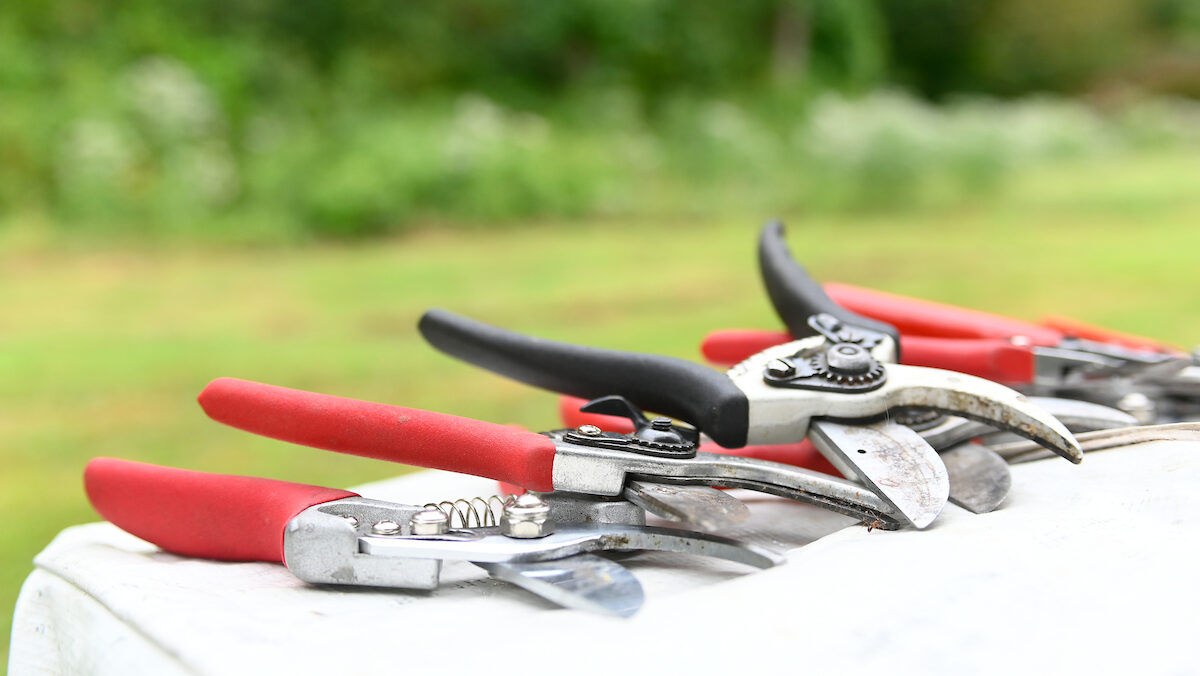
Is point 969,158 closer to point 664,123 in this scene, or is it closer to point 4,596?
point 664,123

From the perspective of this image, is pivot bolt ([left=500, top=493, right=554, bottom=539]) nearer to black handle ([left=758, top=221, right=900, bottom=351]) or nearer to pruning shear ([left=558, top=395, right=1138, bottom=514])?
pruning shear ([left=558, top=395, right=1138, bottom=514])

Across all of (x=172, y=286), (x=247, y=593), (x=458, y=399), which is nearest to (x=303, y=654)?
(x=247, y=593)

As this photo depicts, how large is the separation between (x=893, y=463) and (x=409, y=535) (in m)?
0.20

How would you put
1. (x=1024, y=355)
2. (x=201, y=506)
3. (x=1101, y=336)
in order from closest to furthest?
(x=201, y=506)
(x=1024, y=355)
(x=1101, y=336)

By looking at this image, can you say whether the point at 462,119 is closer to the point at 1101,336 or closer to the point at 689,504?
the point at 1101,336

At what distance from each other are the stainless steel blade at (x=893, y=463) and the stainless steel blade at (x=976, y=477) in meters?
0.03

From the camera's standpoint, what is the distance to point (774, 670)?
0.97 ft

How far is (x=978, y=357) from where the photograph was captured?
21.9 inches

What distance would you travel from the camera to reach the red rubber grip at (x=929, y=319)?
61 centimetres

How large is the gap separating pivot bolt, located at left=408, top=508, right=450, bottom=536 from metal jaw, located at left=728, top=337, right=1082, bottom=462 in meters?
0.14

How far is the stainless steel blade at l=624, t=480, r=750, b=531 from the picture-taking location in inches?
14.8

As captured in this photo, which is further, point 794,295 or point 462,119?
point 462,119

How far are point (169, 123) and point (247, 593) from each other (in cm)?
243

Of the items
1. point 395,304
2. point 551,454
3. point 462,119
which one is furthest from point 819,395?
point 462,119
